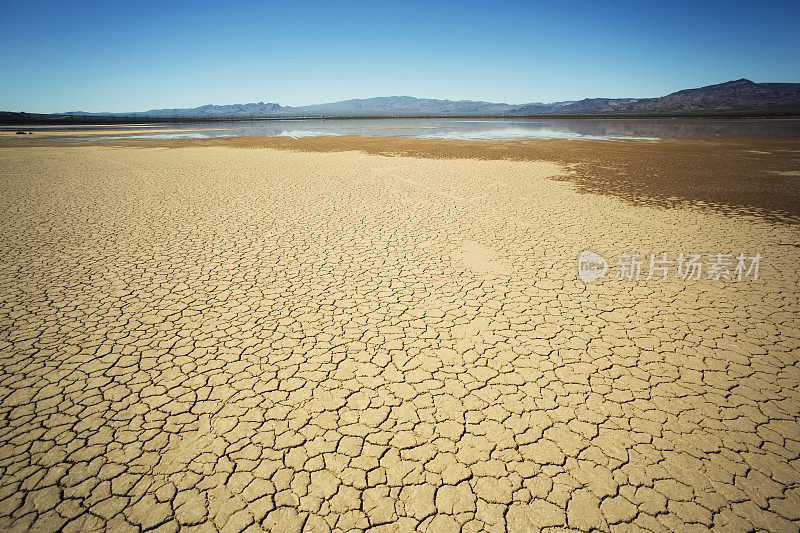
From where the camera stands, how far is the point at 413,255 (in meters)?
7.27

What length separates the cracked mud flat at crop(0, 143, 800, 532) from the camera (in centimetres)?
269

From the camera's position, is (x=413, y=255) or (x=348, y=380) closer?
(x=348, y=380)

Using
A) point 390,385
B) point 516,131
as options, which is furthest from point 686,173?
point 516,131

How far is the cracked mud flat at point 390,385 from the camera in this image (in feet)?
8.83

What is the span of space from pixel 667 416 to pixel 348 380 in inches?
122

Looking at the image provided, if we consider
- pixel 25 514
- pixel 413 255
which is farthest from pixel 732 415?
pixel 25 514

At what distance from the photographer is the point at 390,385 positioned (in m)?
3.86

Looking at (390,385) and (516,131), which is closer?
(390,385)

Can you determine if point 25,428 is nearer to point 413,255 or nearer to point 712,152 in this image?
point 413,255

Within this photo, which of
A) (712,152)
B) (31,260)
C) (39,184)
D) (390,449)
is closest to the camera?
(390,449)

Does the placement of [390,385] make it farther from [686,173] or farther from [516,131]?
[516,131]

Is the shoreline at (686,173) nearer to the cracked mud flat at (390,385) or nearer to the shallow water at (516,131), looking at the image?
the cracked mud flat at (390,385)

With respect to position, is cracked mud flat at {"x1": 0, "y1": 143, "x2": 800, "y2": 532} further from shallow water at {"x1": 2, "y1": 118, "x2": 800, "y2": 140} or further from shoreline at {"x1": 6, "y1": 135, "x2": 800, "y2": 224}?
shallow water at {"x1": 2, "y1": 118, "x2": 800, "y2": 140}

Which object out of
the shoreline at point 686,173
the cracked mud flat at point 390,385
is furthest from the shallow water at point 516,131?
the cracked mud flat at point 390,385
